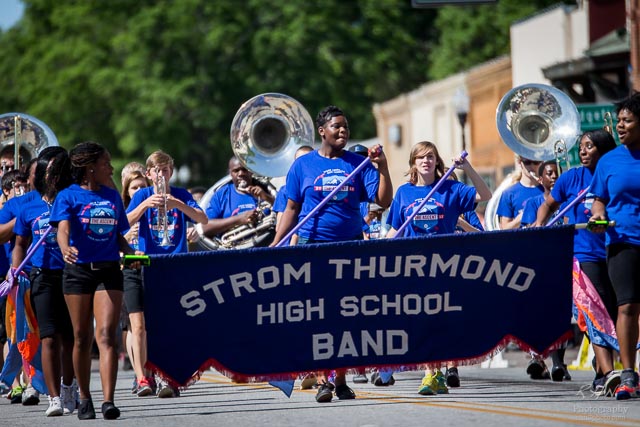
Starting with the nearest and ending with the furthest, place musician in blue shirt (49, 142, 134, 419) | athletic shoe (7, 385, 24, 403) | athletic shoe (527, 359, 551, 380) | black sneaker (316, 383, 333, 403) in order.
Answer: musician in blue shirt (49, 142, 134, 419), black sneaker (316, 383, 333, 403), athletic shoe (7, 385, 24, 403), athletic shoe (527, 359, 551, 380)

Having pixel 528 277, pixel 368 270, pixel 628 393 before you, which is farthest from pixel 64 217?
pixel 628 393

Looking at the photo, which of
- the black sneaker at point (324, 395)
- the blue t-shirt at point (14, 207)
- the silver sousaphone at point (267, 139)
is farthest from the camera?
the silver sousaphone at point (267, 139)

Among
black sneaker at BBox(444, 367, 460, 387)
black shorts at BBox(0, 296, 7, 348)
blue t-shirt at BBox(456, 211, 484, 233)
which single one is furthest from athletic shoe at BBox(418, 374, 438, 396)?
black shorts at BBox(0, 296, 7, 348)

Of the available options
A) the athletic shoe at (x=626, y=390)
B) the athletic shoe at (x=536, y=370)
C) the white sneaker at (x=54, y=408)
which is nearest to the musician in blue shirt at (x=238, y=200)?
the athletic shoe at (x=536, y=370)

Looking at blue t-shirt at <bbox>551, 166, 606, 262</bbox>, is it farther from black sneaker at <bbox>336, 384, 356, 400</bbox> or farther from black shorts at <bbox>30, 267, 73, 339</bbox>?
black shorts at <bbox>30, 267, 73, 339</bbox>

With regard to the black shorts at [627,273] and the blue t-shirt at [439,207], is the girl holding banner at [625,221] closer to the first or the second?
the black shorts at [627,273]

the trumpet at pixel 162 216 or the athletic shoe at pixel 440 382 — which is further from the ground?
the trumpet at pixel 162 216

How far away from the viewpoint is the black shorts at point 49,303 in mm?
10781

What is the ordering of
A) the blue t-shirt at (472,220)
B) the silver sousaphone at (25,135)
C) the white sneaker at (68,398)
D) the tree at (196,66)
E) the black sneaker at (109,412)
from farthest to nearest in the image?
the tree at (196,66), the silver sousaphone at (25,135), the blue t-shirt at (472,220), the white sneaker at (68,398), the black sneaker at (109,412)

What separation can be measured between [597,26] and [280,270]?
24.2m

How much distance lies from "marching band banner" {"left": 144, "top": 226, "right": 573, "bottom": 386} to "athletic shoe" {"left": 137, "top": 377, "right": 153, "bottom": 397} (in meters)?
1.80

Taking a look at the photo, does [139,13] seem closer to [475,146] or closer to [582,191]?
[475,146]

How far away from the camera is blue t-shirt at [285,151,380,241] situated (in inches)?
425

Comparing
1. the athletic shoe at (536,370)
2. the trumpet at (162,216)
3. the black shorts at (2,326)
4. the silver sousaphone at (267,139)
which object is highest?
the silver sousaphone at (267,139)
